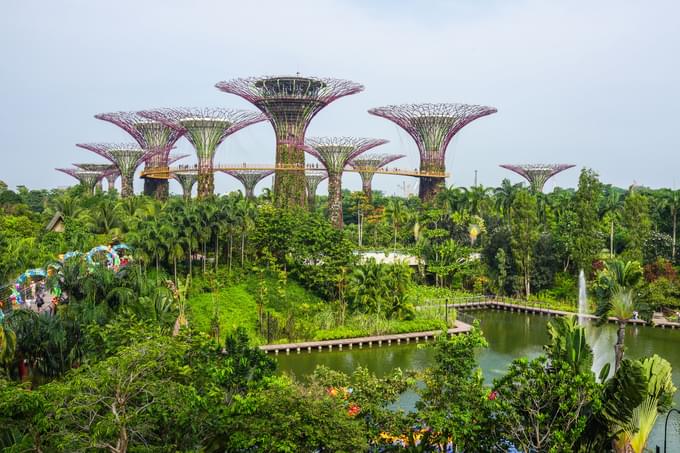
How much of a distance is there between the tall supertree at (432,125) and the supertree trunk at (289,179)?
941 cm

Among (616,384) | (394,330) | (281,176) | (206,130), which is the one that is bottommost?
(394,330)

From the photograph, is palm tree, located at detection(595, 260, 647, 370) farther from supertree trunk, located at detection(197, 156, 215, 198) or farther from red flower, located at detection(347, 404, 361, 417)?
supertree trunk, located at detection(197, 156, 215, 198)

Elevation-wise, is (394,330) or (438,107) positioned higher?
(438,107)

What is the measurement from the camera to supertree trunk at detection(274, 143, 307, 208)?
51.1m

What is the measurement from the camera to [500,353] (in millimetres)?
28984

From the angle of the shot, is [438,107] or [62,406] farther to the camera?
[438,107]

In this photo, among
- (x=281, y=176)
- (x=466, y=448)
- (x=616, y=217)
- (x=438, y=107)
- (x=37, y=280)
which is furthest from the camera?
(x=438, y=107)

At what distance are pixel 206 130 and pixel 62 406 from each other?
40448 mm

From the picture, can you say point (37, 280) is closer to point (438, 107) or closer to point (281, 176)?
point (281, 176)

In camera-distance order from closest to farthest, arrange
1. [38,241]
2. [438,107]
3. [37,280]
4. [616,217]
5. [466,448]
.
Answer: [466,448]
[37,280]
[38,241]
[616,217]
[438,107]

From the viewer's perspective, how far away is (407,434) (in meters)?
14.6

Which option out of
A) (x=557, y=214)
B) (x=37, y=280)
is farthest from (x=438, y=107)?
(x=37, y=280)

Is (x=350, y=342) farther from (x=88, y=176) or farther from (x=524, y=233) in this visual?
(x=88, y=176)

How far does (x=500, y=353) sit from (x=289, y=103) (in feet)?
86.4
